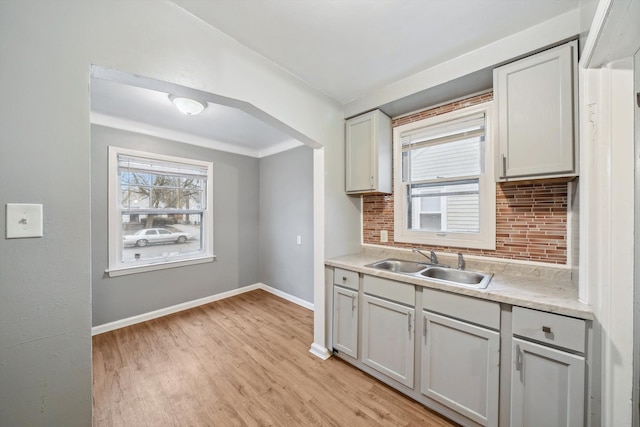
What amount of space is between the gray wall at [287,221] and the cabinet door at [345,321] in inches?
48.2

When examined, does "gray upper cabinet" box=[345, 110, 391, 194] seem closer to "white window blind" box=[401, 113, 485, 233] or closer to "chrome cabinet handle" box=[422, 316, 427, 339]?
"white window blind" box=[401, 113, 485, 233]

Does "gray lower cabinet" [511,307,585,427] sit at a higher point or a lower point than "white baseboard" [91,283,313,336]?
higher

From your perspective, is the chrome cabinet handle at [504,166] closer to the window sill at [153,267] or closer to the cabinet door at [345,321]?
the cabinet door at [345,321]

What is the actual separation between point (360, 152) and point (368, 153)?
0.32ft

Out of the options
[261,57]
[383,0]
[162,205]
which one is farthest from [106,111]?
[383,0]

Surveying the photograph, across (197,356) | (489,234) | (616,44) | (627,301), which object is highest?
(616,44)

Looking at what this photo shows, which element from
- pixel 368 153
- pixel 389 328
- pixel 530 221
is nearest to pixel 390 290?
pixel 389 328

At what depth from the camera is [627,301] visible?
1065 millimetres

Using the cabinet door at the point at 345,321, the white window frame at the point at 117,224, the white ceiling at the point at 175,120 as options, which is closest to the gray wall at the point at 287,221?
the white ceiling at the point at 175,120

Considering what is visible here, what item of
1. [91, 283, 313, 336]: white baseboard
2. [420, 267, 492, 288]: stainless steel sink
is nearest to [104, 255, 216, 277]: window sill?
[91, 283, 313, 336]: white baseboard

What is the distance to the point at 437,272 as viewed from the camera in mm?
2055

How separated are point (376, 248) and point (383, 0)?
2086 mm

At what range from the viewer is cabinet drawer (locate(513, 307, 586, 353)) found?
1.16 metres

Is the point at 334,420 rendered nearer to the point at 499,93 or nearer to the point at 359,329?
the point at 359,329
